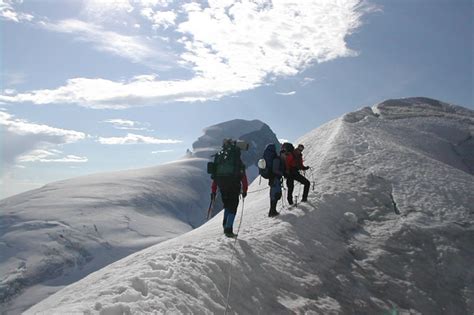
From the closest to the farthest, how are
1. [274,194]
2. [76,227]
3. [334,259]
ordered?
[334,259], [274,194], [76,227]

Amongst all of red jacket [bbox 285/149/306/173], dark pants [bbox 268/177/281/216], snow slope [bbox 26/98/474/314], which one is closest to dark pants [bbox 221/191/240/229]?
snow slope [bbox 26/98/474/314]

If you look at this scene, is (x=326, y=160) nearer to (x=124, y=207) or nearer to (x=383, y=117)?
(x=383, y=117)

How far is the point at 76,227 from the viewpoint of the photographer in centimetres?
11400

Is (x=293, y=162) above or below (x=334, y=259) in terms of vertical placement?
above

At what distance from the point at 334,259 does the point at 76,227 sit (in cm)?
11902

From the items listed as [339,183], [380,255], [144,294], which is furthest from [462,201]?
[144,294]

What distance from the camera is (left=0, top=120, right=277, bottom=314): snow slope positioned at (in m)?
90.7

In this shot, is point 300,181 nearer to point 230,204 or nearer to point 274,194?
point 274,194

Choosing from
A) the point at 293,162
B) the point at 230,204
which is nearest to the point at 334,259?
the point at 230,204

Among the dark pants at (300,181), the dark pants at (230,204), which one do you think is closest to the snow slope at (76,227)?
the dark pants at (300,181)

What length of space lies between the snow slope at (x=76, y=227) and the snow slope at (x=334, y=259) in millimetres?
89064

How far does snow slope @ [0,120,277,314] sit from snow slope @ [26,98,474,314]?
89064mm

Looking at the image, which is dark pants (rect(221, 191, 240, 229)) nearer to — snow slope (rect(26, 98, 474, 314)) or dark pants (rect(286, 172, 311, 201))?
snow slope (rect(26, 98, 474, 314))

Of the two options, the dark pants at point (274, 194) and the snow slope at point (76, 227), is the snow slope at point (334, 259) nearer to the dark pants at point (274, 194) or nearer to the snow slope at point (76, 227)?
the dark pants at point (274, 194)
